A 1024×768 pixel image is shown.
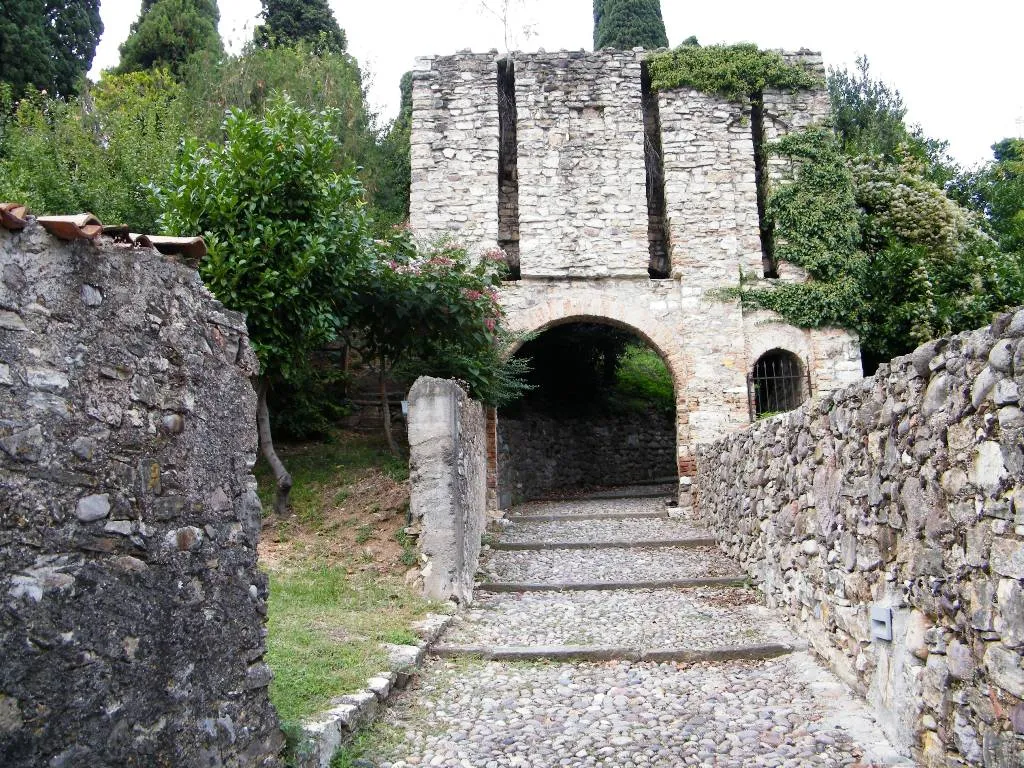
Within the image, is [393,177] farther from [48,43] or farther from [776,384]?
[776,384]

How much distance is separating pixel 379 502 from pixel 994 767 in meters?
5.96

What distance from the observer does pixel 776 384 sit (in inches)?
498

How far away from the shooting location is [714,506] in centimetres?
953

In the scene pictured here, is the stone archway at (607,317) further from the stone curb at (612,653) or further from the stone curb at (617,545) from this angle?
the stone curb at (612,653)

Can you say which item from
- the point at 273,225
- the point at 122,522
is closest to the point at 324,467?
the point at 273,225

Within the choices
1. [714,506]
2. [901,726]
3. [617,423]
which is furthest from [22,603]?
[617,423]

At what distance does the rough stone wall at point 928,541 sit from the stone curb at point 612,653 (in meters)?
0.36

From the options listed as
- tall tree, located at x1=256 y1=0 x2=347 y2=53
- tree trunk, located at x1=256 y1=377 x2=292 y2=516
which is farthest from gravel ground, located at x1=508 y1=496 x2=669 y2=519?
tall tree, located at x1=256 y1=0 x2=347 y2=53

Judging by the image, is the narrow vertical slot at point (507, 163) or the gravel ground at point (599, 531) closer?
the gravel ground at point (599, 531)

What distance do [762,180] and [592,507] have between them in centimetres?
594

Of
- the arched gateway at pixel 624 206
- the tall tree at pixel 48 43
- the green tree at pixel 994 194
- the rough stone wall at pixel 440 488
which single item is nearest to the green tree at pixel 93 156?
the tall tree at pixel 48 43

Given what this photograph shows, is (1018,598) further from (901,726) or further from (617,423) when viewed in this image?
(617,423)

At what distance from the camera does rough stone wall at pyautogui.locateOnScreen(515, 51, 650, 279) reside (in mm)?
12383

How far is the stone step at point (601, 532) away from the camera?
29.3ft
